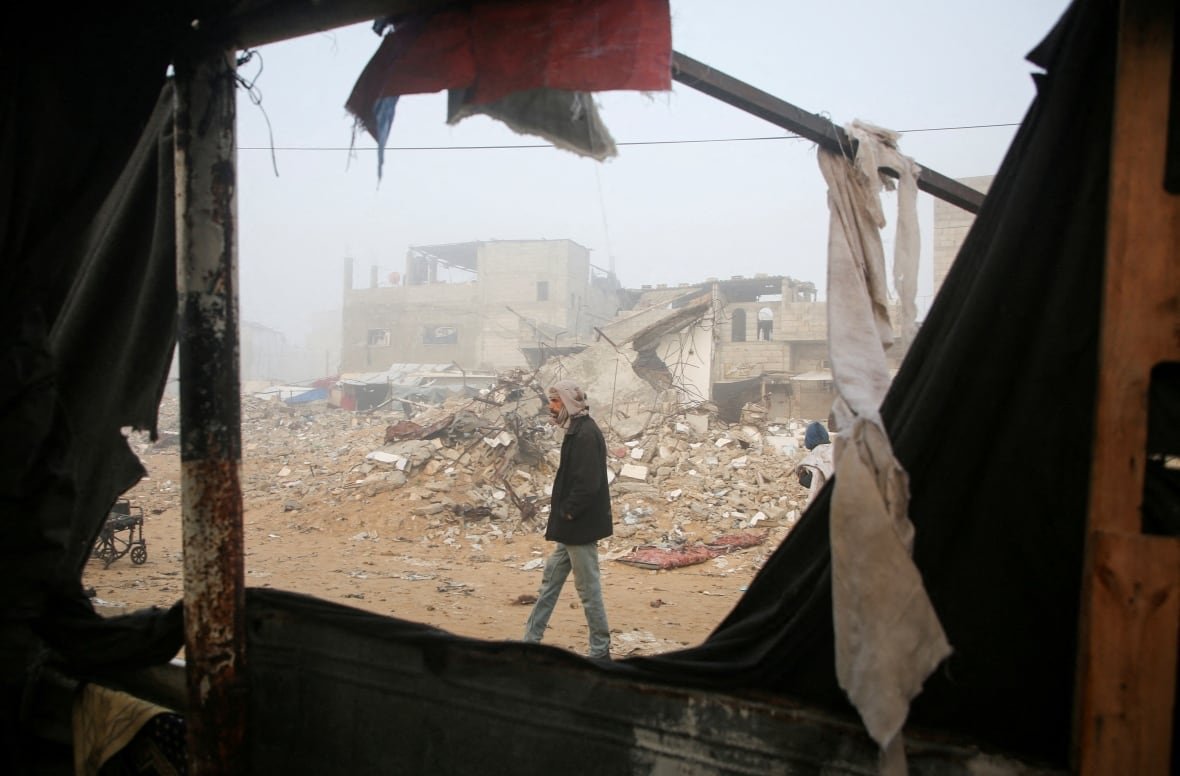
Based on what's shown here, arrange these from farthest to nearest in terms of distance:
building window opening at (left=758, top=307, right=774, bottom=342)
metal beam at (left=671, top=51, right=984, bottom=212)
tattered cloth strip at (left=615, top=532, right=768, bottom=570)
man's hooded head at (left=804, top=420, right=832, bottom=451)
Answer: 1. building window opening at (left=758, top=307, right=774, bottom=342)
2. tattered cloth strip at (left=615, top=532, right=768, bottom=570)
3. man's hooded head at (left=804, top=420, right=832, bottom=451)
4. metal beam at (left=671, top=51, right=984, bottom=212)

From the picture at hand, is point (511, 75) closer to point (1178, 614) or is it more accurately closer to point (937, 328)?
point (937, 328)

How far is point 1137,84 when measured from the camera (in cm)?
159

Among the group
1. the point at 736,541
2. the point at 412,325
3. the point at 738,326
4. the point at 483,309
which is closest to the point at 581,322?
the point at 483,309

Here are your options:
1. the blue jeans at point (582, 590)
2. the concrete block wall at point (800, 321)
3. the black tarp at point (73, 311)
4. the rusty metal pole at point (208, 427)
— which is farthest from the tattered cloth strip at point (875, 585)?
the concrete block wall at point (800, 321)

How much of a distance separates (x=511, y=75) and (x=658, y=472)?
37.8 ft

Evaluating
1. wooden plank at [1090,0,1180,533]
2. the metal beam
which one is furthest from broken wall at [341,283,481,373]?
wooden plank at [1090,0,1180,533]

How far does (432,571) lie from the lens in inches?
353

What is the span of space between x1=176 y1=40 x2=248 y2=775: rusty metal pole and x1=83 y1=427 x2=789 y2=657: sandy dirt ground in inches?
94.8

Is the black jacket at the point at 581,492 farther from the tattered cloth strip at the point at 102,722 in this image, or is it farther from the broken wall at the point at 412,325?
the broken wall at the point at 412,325

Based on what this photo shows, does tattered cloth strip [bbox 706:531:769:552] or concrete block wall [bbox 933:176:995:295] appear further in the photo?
concrete block wall [bbox 933:176:995:295]

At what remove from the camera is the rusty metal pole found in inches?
100

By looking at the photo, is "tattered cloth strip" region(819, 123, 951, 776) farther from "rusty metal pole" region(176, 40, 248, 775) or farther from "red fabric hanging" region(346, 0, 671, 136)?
"rusty metal pole" region(176, 40, 248, 775)

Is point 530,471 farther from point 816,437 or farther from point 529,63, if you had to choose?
point 529,63

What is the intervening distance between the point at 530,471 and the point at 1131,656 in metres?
11.8
